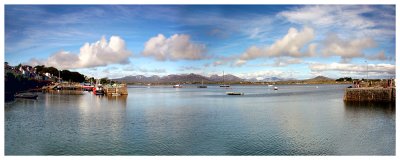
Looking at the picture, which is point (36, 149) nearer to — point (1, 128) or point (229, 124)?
point (1, 128)

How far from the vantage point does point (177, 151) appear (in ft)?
63.1

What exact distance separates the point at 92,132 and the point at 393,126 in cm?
2297

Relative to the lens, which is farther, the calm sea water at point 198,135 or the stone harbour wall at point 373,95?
the stone harbour wall at point 373,95

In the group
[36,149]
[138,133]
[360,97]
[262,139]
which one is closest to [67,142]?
[36,149]

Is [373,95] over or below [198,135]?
over

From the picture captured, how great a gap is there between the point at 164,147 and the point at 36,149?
290 inches

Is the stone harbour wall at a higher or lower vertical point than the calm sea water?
higher

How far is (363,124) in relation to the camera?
27.5 metres

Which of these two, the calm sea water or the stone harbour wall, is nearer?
the calm sea water

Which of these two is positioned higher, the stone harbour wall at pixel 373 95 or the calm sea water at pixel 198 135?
the stone harbour wall at pixel 373 95

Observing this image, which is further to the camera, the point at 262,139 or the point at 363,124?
the point at 363,124

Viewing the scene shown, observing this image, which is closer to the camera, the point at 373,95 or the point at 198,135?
the point at 198,135
